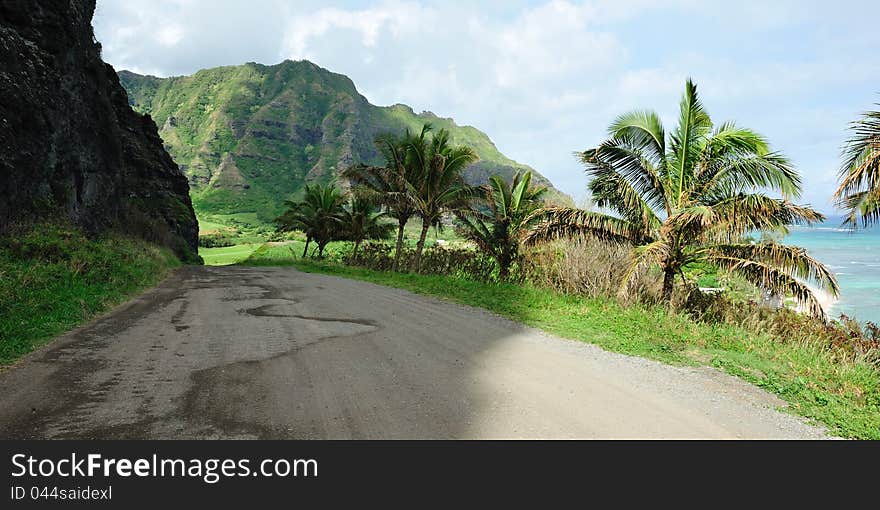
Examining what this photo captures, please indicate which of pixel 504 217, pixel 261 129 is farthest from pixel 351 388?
pixel 261 129

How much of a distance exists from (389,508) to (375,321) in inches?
218

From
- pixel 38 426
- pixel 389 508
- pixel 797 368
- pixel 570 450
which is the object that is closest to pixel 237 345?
pixel 38 426

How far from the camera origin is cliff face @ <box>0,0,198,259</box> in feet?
37.2

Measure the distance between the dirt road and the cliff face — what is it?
7710mm

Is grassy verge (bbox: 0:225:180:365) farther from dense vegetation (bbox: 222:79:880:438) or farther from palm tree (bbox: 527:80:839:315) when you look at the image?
palm tree (bbox: 527:80:839:315)

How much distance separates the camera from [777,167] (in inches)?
392

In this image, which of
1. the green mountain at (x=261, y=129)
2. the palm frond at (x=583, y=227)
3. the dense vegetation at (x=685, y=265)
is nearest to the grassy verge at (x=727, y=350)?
the dense vegetation at (x=685, y=265)

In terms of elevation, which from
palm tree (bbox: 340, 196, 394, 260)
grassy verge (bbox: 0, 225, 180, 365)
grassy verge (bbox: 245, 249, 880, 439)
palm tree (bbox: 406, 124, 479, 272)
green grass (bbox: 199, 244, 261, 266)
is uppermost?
palm tree (bbox: 406, 124, 479, 272)

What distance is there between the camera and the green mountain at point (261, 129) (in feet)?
390

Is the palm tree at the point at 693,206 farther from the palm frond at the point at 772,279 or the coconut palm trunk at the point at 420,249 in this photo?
the coconut palm trunk at the point at 420,249

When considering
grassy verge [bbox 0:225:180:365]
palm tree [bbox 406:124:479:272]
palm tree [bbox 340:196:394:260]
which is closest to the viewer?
grassy verge [bbox 0:225:180:365]

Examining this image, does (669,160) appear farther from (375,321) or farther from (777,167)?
(375,321)

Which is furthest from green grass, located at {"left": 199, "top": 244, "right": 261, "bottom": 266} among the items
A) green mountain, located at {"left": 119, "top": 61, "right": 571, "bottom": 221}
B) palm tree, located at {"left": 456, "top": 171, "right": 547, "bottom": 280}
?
green mountain, located at {"left": 119, "top": 61, "right": 571, "bottom": 221}

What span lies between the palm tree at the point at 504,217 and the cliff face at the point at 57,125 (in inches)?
543
